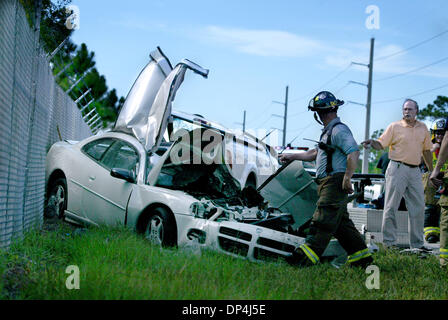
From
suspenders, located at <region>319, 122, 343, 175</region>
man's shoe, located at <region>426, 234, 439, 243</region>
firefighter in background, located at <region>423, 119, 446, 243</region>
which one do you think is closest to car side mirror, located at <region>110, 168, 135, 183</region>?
suspenders, located at <region>319, 122, 343, 175</region>

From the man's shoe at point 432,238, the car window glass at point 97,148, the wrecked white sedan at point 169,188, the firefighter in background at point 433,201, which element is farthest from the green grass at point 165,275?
the man's shoe at point 432,238

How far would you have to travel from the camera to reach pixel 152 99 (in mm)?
7727

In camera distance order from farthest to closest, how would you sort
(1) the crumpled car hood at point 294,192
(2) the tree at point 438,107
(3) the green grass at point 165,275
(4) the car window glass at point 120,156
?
(2) the tree at point 438,107, (4) the car window glass at point 120,156, (1) the crumpled car hood at point 294,192, (3) the green grass at point 165,275

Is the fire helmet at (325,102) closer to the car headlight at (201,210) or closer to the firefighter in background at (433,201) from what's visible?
the car headlight at (201,210)

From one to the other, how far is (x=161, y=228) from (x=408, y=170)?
3611 millimetres

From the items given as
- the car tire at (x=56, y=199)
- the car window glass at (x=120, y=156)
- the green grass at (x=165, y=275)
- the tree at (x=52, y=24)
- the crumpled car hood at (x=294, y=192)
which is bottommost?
the green grass at (x=165, y=275)

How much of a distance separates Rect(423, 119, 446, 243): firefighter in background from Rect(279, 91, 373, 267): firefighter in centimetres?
293

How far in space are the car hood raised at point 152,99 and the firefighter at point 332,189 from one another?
238cm

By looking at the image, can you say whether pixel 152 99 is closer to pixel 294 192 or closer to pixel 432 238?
pixel 294 192

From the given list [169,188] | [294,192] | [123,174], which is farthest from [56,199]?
[294,192]

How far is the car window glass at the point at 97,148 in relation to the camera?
7.26m

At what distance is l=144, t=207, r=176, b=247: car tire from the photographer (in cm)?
589

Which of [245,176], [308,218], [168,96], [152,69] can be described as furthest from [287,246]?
[245,176]
